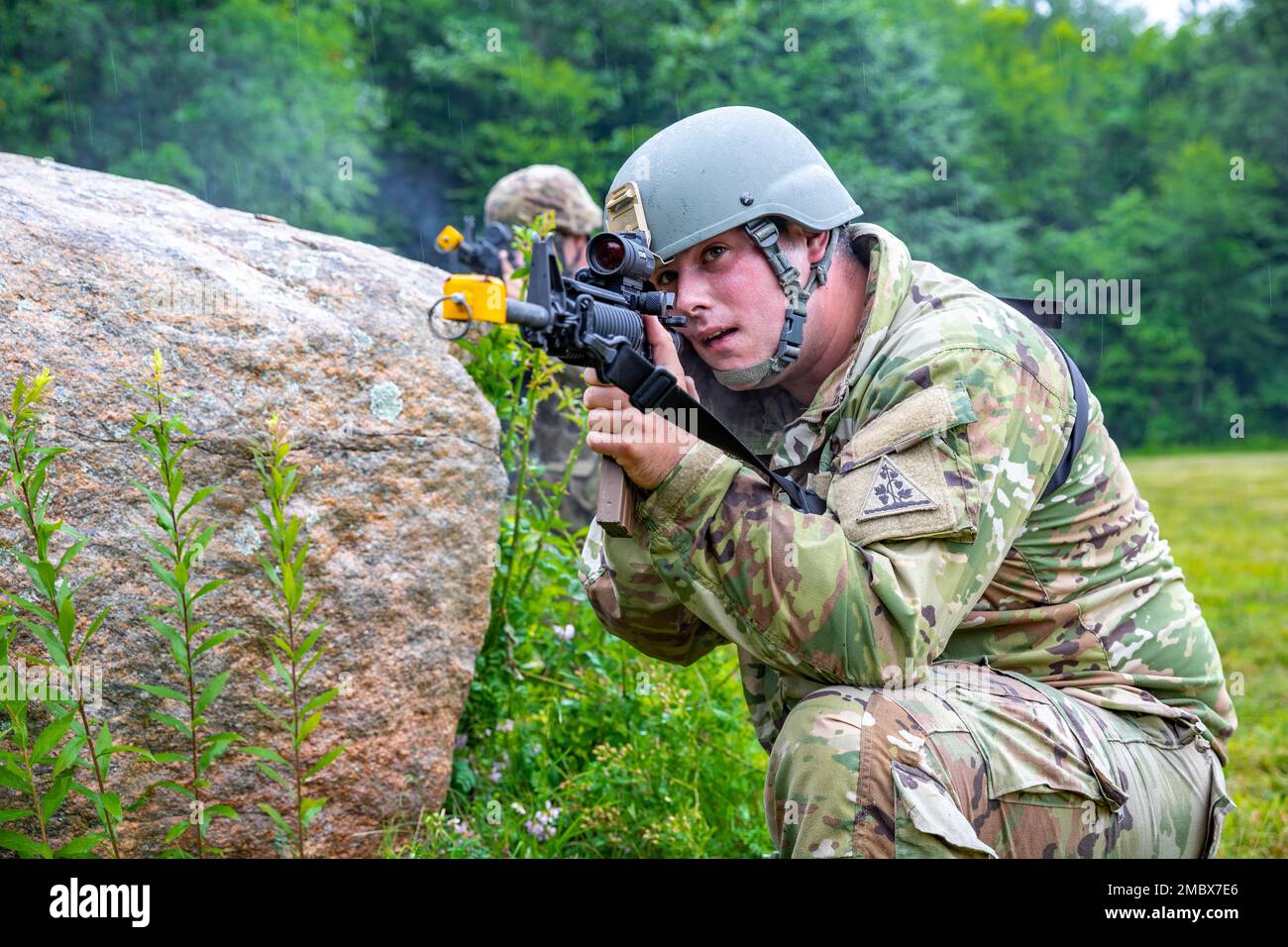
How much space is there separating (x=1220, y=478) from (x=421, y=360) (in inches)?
715

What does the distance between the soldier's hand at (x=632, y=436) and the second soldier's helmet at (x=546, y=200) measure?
5.10 metres

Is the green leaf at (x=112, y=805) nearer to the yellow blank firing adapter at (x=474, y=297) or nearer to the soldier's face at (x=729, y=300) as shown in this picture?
the yellow blank firing adapter at (x=474, y=297)

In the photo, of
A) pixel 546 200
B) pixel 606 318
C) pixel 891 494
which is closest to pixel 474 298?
pixel 606 318

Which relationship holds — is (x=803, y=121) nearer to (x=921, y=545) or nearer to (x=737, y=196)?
(x=737, y=196)

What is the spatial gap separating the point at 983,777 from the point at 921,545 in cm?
50

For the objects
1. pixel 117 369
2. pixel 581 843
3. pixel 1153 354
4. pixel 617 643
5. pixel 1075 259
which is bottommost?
pixel 581 843

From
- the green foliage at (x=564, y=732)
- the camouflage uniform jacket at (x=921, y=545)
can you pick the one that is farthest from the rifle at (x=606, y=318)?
the green foliage at (x=564, y=732)

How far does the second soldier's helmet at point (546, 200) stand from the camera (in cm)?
773

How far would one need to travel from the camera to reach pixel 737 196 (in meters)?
Answer: 3.11

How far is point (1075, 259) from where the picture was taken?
33781mm

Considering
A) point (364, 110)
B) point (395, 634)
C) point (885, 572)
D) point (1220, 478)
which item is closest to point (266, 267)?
point (395, 634)

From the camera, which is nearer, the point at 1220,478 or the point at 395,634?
the point at 395,634

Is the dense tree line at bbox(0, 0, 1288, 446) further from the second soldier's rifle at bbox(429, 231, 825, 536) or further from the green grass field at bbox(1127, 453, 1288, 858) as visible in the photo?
the second soldier's rifle at bbox(429, 231, 825, 536)
